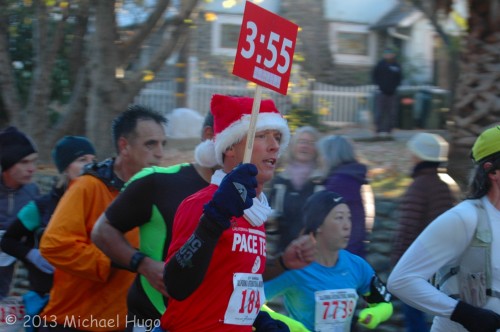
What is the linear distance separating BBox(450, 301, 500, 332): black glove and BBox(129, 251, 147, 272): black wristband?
142cm

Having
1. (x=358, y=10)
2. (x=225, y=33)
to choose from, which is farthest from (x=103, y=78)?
(x=358, y=10)

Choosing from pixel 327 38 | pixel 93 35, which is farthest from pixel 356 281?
pixel 327 38

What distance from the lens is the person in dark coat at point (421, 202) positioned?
6.02 m

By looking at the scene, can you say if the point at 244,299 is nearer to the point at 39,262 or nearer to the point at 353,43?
the point at 39,262

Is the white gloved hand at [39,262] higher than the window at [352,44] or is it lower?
higher

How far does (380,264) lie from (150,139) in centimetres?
377

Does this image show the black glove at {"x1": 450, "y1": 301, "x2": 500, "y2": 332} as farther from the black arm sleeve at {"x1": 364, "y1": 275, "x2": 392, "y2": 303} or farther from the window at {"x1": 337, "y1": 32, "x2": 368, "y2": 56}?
the window at {"x1": 337, "y1": 32, "x2": 368, "y2": 56}

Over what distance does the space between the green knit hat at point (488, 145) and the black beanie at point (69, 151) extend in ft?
8.48

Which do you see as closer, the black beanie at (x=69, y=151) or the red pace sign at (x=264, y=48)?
the red pace sign at (x=264, y=48)

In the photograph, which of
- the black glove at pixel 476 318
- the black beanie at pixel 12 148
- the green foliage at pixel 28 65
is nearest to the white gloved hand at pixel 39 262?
the black beanie at pixel 12 148

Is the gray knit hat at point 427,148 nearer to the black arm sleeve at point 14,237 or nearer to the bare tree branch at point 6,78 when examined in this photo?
the black arm sleeve at point 14,237

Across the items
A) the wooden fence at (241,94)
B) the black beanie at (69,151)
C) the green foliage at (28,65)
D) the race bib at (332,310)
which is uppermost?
the black beanie at (69,151)

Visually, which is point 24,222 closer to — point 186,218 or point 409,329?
point 186,218

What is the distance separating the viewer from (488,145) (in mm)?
3717
